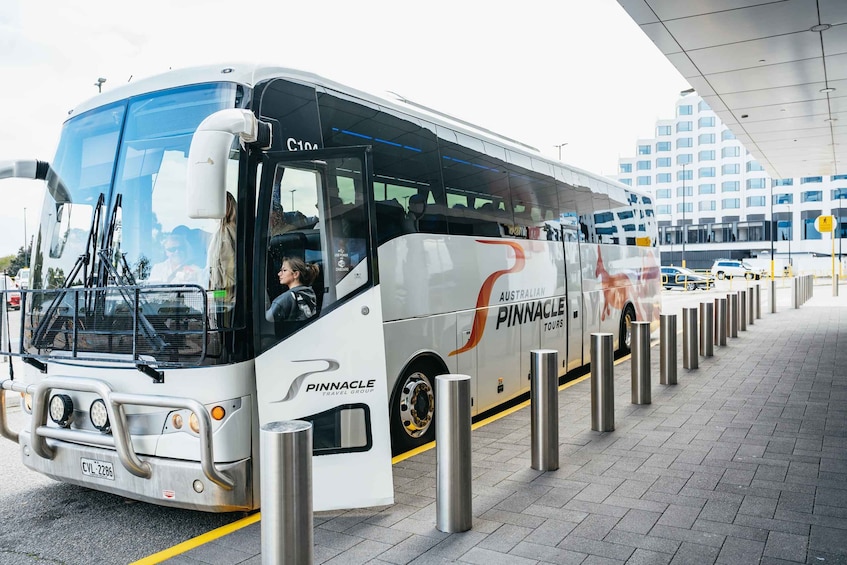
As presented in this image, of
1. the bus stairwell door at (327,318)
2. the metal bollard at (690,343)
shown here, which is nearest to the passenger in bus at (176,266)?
the bus stairwell door at (327,318)

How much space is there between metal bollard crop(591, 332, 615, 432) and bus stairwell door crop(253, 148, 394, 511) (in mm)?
2957

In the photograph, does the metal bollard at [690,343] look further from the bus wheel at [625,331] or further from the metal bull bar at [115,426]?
the metal bull bar at [115,426]

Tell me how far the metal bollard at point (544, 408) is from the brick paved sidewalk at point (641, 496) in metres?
0.16

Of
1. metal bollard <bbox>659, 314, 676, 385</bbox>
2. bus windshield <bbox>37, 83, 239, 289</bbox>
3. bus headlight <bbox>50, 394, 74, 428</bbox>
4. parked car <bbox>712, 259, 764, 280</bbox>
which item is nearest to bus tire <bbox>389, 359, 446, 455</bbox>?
bus windshield <bbox>37, 83, 239, 289</bbox>

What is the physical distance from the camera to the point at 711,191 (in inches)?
3757

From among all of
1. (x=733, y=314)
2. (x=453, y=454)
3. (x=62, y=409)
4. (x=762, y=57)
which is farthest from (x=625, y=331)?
(x=62, y=409)

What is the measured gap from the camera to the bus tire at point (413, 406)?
661 centimetres

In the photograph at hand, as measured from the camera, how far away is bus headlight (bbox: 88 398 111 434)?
497cm

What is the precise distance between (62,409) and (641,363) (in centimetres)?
626

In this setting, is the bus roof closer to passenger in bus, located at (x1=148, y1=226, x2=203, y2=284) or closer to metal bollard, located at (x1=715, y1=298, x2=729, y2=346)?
passenger in bus, located at (x1=148, y1=226, x2=203, y2=284)

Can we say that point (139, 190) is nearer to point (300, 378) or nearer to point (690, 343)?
point (300, 378)

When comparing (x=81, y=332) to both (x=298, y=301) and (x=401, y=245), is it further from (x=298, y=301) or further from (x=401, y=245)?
(x=401, y=245)

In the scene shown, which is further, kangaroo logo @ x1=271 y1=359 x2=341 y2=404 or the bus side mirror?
kangaroo logo @ x1=271 y1=359 x2=341 y2=404

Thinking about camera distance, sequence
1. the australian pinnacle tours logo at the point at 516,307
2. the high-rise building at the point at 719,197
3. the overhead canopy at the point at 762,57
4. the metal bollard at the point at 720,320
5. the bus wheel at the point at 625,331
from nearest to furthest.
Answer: the australian pinnacle tours logo at the point at 516,307, the overhead canopy at the point at 762,57, the bus wheel at the point at 625,331, the metal bollard at the point at 720,320, the high-rise building at the point at 719,197
